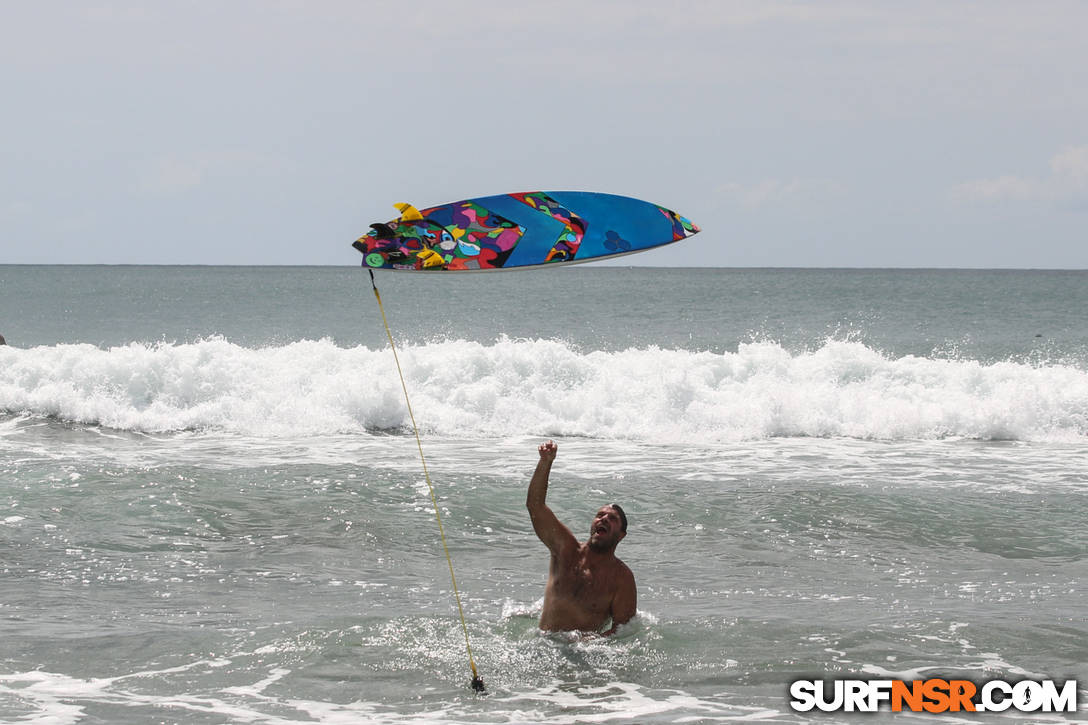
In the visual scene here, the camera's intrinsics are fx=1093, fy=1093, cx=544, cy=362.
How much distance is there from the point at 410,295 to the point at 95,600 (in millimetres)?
51533

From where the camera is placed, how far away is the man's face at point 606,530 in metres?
6.96

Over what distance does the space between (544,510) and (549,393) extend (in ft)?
36.5

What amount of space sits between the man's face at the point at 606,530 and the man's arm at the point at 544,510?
184 millimetres

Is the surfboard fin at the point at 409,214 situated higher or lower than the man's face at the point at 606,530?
higher

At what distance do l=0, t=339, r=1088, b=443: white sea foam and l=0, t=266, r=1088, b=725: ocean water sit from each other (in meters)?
0.06

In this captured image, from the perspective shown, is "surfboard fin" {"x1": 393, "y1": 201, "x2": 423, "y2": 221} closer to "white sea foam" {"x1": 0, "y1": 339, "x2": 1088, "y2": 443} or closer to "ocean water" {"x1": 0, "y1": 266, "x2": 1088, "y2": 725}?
"ocean water" {"x1": 0, "y1": 266, "x2": 1088, "y2": 725}

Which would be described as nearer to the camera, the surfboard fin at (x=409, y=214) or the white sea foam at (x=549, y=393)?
the surfboard fin at (x=409, y=214)

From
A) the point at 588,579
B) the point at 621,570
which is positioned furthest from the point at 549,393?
the point at 588,579

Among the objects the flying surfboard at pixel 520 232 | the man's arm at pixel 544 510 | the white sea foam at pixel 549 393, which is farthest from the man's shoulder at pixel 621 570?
the white sea foam at pixel 549 393

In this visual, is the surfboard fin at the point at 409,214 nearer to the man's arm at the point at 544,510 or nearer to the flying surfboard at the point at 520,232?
the flying surfboard at the point at 520,232

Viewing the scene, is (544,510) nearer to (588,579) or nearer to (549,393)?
(588,579)

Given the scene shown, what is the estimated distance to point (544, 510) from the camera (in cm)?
684

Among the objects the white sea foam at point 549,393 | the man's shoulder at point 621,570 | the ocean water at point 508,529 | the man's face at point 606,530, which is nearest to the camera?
the ocean water at point 508,529

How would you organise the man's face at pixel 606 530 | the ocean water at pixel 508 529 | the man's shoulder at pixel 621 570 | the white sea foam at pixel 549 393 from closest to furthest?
the ocean water at pixel 508 529 < the man's face at pixel 606 530 < the man's shoulder at pixel 621 570 < the white sea foam at pixel 549 393
